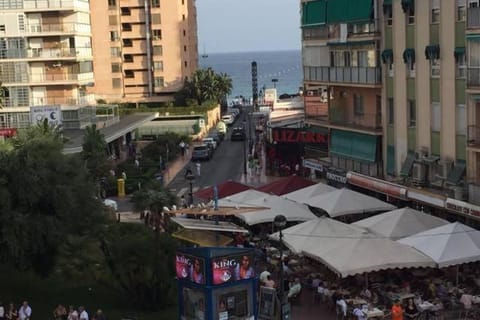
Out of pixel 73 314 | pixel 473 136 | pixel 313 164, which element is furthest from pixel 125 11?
pixel 73 314

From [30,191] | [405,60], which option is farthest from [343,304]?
[405,60]

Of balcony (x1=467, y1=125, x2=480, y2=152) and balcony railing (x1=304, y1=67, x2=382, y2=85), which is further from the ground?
balcony railing (x1=304, y1=67, x2=382, y2=85)

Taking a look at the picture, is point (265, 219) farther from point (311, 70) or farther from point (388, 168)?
point (311, 70)

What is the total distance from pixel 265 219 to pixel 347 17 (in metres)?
13.7

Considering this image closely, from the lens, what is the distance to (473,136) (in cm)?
3456

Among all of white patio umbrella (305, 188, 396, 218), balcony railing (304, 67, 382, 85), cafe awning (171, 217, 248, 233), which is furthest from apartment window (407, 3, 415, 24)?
cafe awning (171, 217, 248, 233)

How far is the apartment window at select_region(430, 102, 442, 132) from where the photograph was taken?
37531 millimetres

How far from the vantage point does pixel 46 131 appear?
38344 millimetres

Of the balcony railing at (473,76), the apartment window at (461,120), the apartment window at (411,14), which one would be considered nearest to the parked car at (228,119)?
the apartment window at (411,14)

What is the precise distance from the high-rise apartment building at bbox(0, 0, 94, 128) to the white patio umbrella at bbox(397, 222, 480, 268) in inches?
1806

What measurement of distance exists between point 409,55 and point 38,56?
125ft

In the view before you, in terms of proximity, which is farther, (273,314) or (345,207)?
(345,207)

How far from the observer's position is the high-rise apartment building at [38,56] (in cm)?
6838

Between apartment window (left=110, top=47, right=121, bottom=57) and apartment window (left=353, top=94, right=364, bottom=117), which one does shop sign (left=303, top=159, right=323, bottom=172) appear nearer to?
apartment window (left=353, top=94, right=364, bottom=117)
